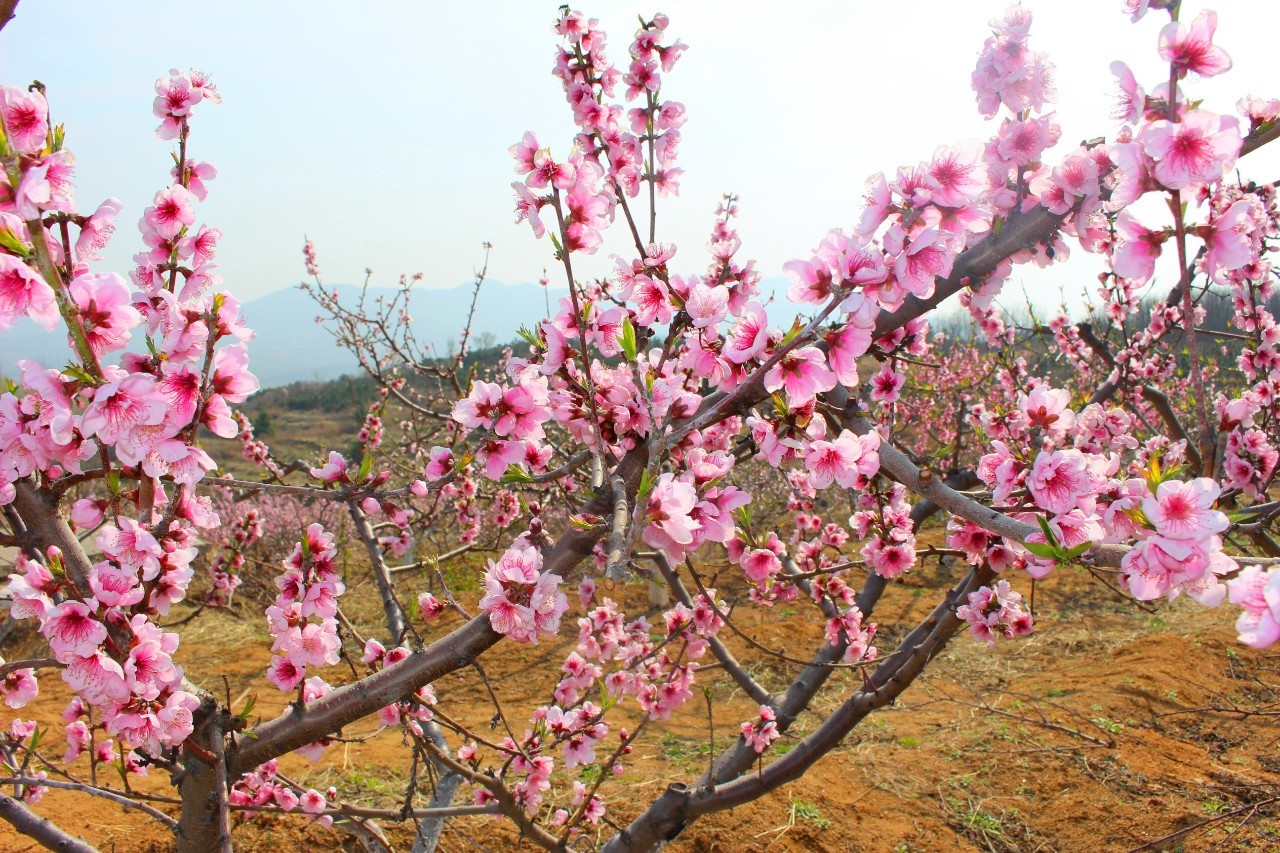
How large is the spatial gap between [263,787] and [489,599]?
197 centimetres

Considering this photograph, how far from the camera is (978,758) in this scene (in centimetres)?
447

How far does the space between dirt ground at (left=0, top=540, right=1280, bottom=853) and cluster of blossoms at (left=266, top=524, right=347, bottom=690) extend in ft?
2.94

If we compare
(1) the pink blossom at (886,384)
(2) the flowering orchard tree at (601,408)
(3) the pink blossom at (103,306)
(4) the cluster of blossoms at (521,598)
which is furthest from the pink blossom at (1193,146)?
(3) the pink blossom at (103,306)

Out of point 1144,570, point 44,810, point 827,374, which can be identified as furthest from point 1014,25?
point 44,810

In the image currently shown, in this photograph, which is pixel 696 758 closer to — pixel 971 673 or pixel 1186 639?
pixel 971 673

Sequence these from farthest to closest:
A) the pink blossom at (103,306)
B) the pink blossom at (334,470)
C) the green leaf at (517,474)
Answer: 1. the pink blossom at (334,470)
2. the green leaf at (517,474)
3. the pink blossom at (103,306)

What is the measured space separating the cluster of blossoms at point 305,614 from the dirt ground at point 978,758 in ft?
2.94

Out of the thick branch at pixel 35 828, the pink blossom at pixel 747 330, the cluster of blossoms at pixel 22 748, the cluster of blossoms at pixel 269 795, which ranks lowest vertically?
the cluster of blossoms at pixel 22 748

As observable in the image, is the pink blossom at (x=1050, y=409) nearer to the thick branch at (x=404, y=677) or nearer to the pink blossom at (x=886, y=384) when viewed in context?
the pink blossom at (x=886, y=384)

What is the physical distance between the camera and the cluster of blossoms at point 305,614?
181 cm

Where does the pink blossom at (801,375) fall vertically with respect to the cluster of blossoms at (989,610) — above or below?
below

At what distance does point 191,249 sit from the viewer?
59.5 inches

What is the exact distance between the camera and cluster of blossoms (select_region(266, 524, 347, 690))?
71.2 inches

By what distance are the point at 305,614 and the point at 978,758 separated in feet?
14.1
